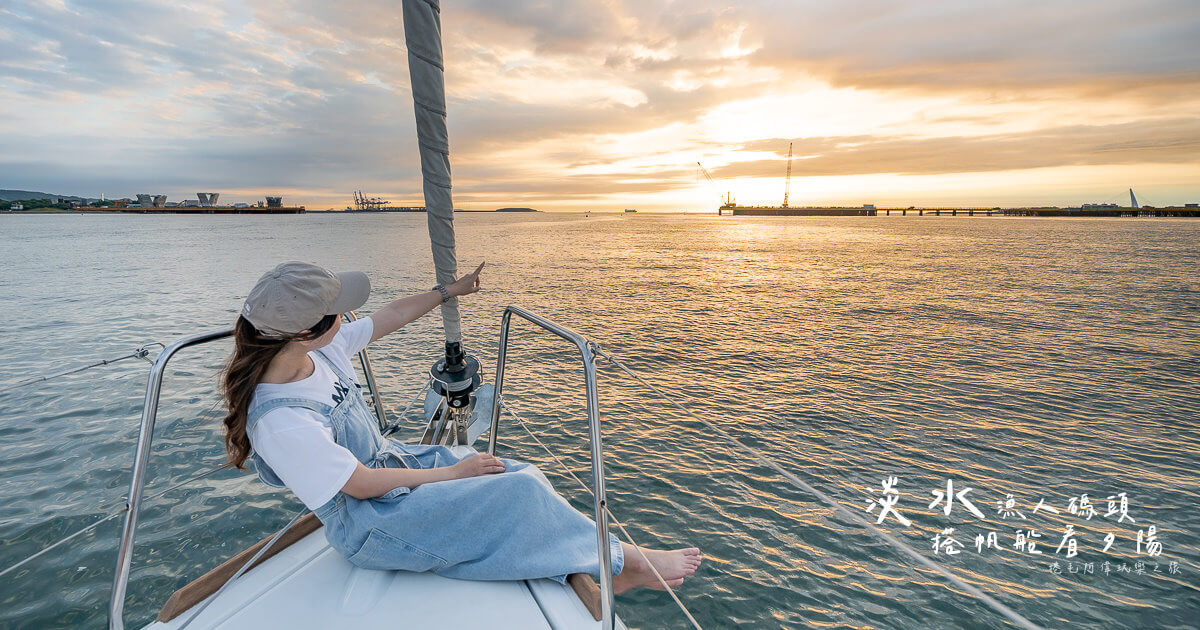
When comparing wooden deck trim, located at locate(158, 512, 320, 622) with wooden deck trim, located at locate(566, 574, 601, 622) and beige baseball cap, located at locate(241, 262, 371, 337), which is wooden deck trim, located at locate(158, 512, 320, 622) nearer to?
beige baseball cap, located at locate(241, 262, 371, 337)

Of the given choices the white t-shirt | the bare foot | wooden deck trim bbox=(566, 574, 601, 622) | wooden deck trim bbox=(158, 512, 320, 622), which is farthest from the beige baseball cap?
the bare foot

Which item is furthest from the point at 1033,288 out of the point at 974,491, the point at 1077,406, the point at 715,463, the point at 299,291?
the point at 299,291

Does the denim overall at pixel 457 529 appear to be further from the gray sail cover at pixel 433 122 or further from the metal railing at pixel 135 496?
the gray sail cover at pixel 433 122

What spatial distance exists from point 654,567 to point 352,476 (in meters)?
1.34

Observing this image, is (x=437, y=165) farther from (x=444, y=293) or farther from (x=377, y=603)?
(x=377, y=603)

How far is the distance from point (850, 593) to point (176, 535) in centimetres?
513

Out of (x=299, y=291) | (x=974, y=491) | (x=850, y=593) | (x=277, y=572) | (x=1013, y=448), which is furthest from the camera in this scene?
(x=1013, y=448)

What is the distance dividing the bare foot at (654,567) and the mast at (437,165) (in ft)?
5.12

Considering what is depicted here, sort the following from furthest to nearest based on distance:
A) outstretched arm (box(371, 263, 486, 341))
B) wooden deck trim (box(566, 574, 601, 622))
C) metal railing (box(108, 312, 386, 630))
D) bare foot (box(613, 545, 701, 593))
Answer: outstretched arm (box(371, 263, 486, 341))
bare foot (box(613, 545, 701, 593))
wooden deck trim (box(566, 574, 601, 622))
metal railing (box(108, 312, 386, 630))

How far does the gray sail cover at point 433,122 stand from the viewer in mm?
2723

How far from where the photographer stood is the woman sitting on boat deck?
1.65m

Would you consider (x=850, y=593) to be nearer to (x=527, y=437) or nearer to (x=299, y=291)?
(x=527, y=437)

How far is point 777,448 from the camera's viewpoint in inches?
228

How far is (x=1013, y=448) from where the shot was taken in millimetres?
5883
